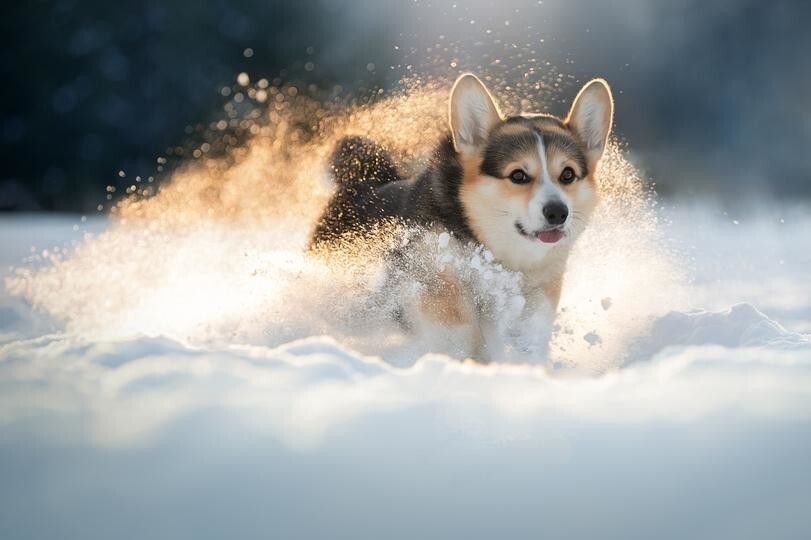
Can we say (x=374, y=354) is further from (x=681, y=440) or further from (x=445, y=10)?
(x=445, y=10)

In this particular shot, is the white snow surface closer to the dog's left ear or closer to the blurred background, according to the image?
the dog's left ear

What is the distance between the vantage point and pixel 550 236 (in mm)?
3420

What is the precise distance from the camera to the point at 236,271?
4562 millimetres

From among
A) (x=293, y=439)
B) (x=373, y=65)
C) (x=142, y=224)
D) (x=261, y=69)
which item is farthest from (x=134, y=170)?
(x=293, y=439)

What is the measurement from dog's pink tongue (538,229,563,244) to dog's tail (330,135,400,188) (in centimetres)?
113

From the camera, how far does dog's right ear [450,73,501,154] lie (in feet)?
11.8

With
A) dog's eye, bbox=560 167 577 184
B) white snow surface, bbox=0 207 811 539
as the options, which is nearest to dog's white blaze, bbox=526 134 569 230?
dog's eye, bbox=560 167 577 184

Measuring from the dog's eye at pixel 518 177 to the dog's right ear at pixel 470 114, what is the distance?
258 mm

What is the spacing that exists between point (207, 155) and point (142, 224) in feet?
4.14

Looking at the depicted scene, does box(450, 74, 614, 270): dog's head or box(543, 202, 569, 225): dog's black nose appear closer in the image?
box(543, 202, 569, 225): dog's black nose

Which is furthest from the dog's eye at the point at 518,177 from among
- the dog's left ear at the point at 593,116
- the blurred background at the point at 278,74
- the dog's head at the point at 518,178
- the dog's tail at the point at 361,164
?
the blurred background at the point at 278,74

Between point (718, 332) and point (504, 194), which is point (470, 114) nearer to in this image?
point (504, 194)

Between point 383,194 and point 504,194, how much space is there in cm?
80

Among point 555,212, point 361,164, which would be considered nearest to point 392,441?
point 555,212
